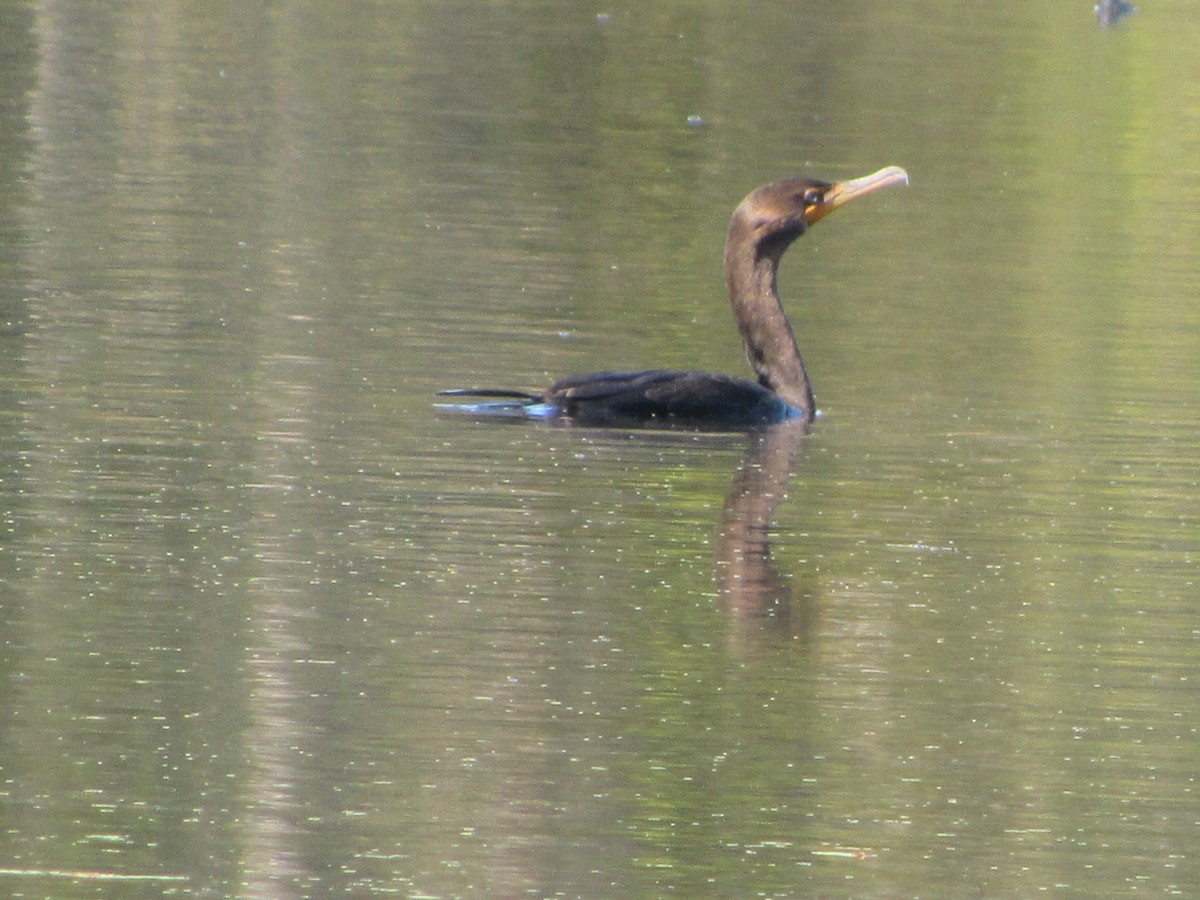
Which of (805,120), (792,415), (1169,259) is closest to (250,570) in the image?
(792,415)

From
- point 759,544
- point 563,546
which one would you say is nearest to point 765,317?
point 759,544

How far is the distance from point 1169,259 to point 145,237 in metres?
6.19

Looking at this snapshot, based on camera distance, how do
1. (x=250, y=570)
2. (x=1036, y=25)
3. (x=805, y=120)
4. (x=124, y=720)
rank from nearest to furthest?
(x=124, y=720)
(x=250, y=570)
(x=805, y=120)
(x=1036, y=25)

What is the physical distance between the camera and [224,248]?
1518 centimetres

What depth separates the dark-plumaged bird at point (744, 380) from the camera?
435 inches

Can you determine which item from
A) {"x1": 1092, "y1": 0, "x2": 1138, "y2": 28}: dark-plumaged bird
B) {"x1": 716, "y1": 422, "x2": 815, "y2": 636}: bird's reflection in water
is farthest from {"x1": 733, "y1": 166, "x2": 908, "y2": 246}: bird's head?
{"x1": 1092, "y1": 0, "x2": 1138, "y2": 28}: dark-plumaged bird

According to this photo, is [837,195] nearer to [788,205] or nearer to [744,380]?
[788,205]

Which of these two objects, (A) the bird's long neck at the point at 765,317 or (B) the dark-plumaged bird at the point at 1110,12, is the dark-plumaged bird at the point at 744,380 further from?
(B) the dark-plumaged bird at the point at 1110,12

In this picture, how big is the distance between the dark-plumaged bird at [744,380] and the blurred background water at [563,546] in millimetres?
166

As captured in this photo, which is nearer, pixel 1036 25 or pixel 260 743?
pixel 260 743

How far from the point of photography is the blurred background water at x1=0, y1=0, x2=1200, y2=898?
20.4 feet

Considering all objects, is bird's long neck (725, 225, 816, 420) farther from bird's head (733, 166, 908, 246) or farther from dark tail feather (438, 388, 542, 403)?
dark tail feather (438, 388, 542, 403)

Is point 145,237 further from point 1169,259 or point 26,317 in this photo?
point 1169,259

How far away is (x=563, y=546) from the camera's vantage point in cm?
890
